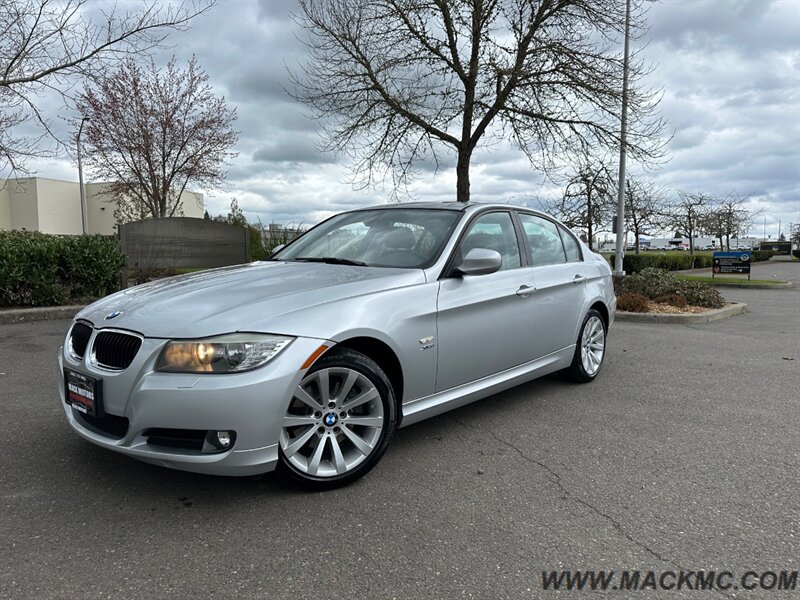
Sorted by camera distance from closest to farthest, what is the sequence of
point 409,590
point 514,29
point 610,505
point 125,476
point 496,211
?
1. point 409,590
2. point 610,505
3. point 125,476
4. point 496,211
5. point 514,29

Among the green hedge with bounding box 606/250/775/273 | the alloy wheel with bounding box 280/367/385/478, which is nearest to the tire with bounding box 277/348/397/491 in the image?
the alloy wheel with bounding box 280/367/385/478

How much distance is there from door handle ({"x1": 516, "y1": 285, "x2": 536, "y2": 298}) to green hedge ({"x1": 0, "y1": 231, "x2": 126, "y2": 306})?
8164 mm

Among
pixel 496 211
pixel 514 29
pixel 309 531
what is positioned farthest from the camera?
pixel 514 29

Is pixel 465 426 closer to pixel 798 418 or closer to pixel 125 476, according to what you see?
pixel 125 476

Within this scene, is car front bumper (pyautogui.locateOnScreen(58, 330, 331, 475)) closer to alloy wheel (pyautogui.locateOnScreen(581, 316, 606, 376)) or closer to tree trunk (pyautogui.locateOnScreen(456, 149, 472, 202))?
alloy wheel (pyautogui.locateOnScreen(581, 316, 606, 376))

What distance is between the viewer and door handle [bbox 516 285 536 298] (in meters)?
4.30

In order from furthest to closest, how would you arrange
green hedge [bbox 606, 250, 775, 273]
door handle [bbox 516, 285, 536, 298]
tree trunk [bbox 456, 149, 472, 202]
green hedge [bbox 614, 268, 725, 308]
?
green hedge [bbox 606, 250, 775, 273], tree trunk [bbox 456, 149, 472, 202], green hedge [bbox 614, 268, 725, 308], door handle [bbox 516, 285, 536, 298]

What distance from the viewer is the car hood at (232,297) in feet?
9.28

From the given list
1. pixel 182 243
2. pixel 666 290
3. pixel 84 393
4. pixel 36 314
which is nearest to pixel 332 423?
pixel 84 393

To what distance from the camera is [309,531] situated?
8.83 ft

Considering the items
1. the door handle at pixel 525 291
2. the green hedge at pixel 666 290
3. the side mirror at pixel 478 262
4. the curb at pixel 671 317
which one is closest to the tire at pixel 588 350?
the door handle at pixel 525 291

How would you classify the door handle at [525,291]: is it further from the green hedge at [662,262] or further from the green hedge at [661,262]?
the green hedge at [661,262]

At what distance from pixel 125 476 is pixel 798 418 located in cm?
477

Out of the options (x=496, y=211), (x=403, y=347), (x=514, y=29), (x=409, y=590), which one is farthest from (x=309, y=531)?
(x=514, y=29)
